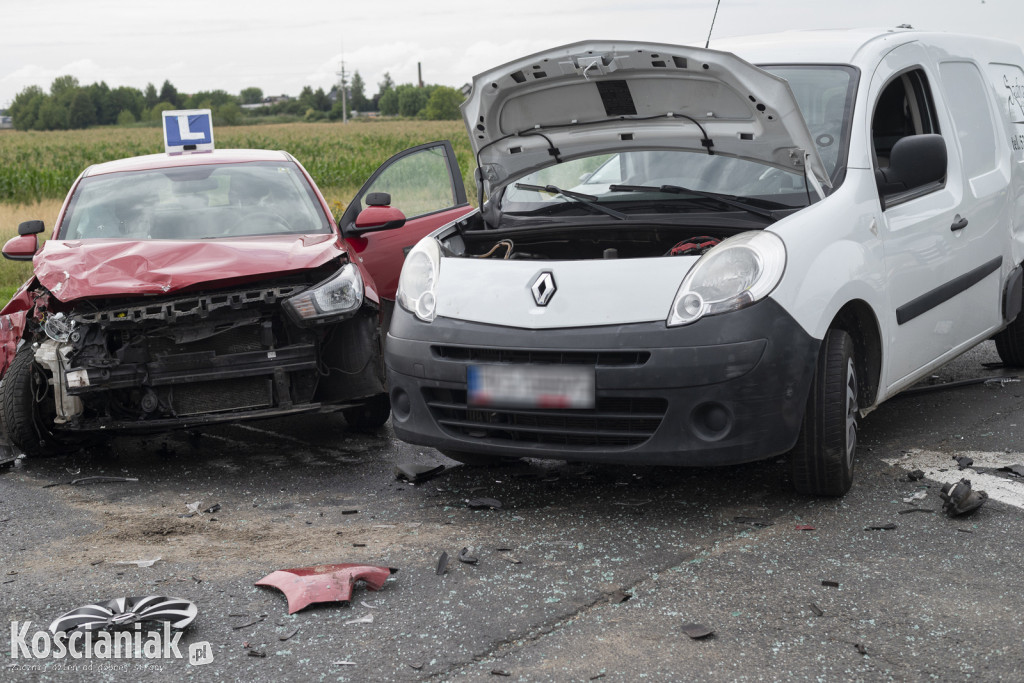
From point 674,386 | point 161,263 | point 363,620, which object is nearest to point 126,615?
point 363,620

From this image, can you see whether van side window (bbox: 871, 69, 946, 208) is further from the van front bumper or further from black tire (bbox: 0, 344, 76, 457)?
black tire (bbox: 0, 344, 76, 457)

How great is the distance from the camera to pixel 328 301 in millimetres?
5672

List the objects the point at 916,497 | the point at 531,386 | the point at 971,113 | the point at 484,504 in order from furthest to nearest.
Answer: the point at 971,113
the point at 484,504
the point at 916,497
the point at 531,386

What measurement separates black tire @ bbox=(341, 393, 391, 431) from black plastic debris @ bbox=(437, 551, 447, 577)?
2230mm

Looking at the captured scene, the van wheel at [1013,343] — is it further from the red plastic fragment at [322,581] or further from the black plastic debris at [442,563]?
the red plastic fragment at [322,581]

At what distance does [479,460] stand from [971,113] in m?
3.23

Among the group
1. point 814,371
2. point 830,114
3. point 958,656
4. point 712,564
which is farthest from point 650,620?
point 830,114

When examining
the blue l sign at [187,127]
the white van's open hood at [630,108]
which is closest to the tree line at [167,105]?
the blue l sign at [187,127]

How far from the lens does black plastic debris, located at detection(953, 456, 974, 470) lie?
16.5 feet

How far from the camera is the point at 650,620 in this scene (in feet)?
11.3

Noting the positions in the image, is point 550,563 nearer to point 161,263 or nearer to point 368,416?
point 368,416

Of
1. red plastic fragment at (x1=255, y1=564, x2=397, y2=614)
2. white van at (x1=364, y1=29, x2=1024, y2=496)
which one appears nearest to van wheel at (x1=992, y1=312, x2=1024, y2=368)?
white van at (x1=364, y1=29, x2=1024, y2=496)

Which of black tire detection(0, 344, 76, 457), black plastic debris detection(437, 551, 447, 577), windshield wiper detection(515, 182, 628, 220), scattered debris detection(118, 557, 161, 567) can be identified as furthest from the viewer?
black tire detection(0, 344, 76, 457)

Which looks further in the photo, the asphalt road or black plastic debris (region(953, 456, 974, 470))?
black plastic debris (region(953, 456, 974, 470))
